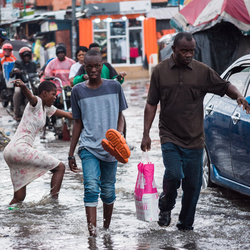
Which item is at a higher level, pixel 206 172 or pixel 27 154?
Result: pixel 27 154

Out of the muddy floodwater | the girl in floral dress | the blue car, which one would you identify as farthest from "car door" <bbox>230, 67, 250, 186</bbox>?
the girl in floral dress

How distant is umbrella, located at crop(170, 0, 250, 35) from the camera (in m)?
11.8

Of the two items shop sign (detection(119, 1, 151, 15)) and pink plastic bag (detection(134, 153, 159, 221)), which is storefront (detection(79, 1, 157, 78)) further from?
pink plastic bag (detection(134, 153, 159, 221))

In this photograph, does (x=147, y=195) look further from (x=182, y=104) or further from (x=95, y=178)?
(x=182, y=104)

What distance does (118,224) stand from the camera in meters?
5.00

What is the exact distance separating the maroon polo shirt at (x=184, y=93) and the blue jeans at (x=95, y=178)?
1.94 ft

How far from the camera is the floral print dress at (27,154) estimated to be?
5.45m

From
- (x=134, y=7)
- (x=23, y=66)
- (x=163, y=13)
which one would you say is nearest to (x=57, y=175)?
(x=23, y=66)

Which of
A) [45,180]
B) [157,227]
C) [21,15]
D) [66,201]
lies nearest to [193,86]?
[157,227]

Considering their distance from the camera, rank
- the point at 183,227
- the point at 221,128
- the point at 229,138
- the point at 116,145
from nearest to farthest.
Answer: the point at 116,145 → the point at 183,227 → the point at 229,138 → the point at 221,128

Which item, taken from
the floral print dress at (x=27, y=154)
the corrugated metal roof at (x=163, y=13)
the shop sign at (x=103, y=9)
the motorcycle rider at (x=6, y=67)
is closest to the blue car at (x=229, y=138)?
the floral print dress at (x=27, y=154)

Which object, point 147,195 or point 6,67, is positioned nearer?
point 147,195

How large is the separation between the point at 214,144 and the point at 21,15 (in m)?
33.9

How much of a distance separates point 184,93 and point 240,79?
156cm
